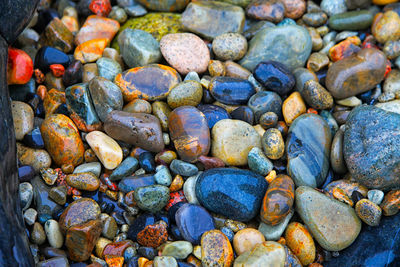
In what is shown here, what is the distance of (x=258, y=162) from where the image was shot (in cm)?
326

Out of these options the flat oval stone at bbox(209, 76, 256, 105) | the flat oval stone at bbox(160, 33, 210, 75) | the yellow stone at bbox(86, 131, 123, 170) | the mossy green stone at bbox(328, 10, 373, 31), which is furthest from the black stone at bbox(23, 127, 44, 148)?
the mossy green stone at bbox(328, 10, 373, 31)

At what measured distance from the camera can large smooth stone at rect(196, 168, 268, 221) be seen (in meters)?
3.05

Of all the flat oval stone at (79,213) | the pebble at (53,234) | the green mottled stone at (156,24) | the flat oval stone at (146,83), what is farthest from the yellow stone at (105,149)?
the green mottled stone at (156,24)

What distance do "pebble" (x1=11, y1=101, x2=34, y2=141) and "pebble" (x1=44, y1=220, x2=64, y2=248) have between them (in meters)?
0.90

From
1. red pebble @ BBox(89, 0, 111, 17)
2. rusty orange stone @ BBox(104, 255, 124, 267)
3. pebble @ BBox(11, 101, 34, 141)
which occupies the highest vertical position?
red pebble @ BBox(89, 0, 111, 17)

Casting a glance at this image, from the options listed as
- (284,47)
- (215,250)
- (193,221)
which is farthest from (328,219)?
(284,47)

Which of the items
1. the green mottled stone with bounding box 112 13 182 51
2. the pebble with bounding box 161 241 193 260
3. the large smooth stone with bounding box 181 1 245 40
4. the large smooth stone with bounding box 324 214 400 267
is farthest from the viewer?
the green mottled stone with bounding box 112 13 182 51

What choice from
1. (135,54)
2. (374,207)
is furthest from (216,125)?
(374,207)

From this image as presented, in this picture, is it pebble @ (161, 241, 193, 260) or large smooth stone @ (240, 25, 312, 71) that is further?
large smooth stone @ (240, 25, 312, 71)

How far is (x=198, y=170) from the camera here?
11.1 ft

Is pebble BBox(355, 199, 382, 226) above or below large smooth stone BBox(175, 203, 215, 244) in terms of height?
above

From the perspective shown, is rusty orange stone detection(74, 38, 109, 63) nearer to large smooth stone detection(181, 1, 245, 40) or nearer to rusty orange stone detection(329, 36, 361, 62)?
large smooth stone detection(181, 1, 245, 40)

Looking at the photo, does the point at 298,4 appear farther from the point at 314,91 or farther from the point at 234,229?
the point at 234,229

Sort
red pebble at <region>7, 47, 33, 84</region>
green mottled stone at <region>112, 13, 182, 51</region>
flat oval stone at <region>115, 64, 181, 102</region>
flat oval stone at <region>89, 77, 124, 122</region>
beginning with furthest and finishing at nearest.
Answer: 1. green mottled stone at <region>112, 13, 182, 51</region>
2. flat oval stone at <region>115, 64, 181, 102</region>
3. red pebble at <region>7, 47, 33, 84</region>
4. flat oval stone at <region>89, 77, 124, 122</region>
